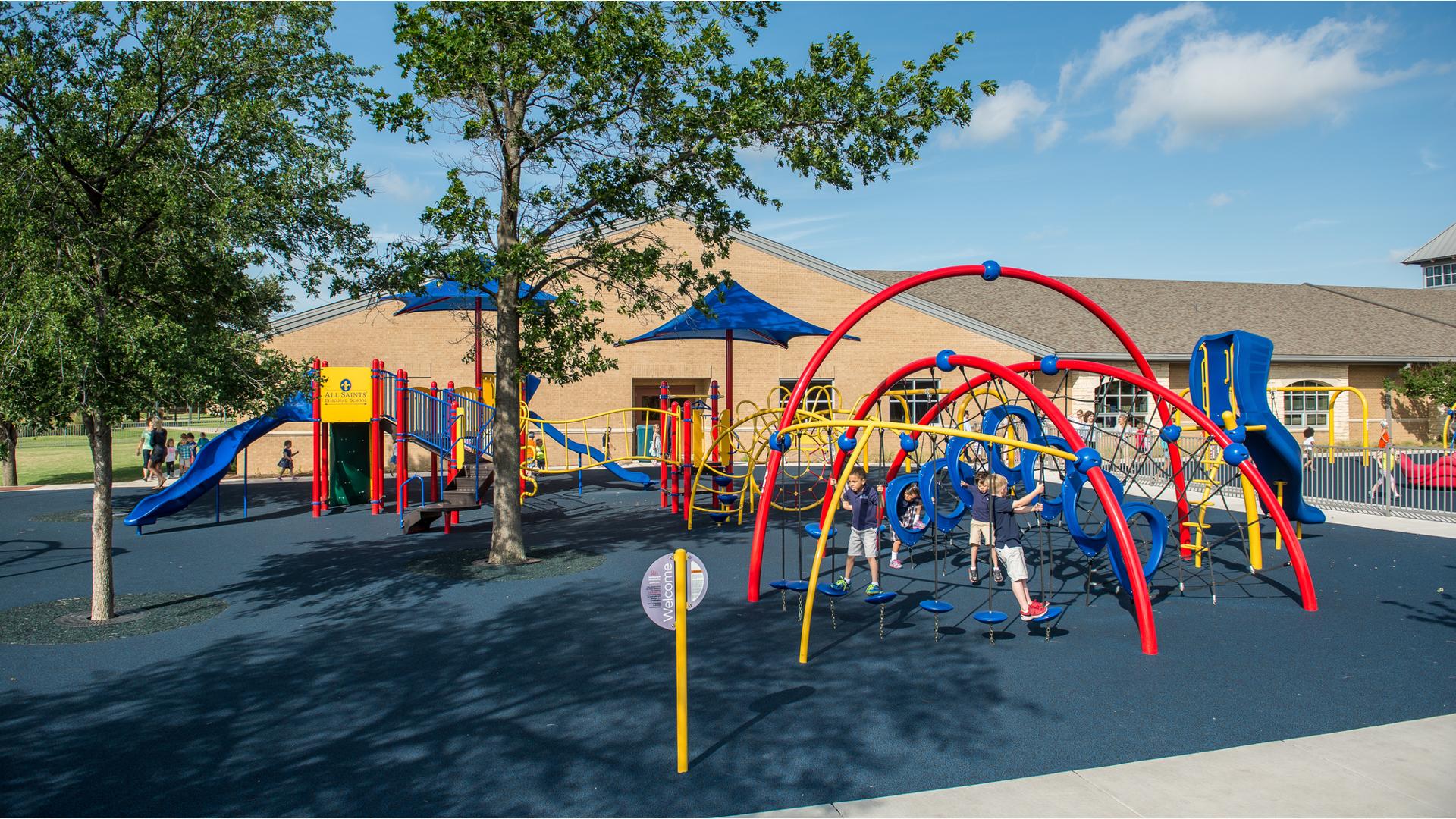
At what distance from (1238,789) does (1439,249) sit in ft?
199

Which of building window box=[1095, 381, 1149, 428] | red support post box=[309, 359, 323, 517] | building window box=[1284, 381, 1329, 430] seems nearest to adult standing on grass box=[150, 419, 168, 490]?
red support post box=[309, 359, 323, 517]

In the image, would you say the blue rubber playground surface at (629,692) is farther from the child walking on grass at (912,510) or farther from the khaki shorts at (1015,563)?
the child walking on grass at (912,510)

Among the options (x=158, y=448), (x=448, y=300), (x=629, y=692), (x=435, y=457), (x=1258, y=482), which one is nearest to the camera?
(x=629, y=692)

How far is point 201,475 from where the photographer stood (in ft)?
51.6

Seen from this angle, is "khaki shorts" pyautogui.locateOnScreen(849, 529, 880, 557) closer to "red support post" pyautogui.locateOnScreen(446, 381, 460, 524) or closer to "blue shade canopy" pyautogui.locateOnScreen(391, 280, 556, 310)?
"red support post" pyautogui.locateOnScreen(446, 381, 460, 524)

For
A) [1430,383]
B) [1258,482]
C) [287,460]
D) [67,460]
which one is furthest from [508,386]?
[1430,383]

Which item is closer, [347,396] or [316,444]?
[316,444]

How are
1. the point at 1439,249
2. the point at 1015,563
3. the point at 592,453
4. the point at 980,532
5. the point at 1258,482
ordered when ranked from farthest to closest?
the point at 1439,249
the point at 592,453
the point at 980,532
the point at 1258,482
the point at 1015,563

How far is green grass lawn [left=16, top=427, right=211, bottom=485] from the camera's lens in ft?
84.4

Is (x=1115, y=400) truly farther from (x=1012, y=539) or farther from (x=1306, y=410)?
(x=1012, y=539)

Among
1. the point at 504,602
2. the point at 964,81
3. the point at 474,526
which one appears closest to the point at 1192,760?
the point at 504,602

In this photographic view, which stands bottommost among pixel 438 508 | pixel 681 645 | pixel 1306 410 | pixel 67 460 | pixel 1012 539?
pixel 681 645

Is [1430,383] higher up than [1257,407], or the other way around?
[1430,383]

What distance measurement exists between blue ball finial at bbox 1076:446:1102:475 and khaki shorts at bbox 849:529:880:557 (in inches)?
97.2
